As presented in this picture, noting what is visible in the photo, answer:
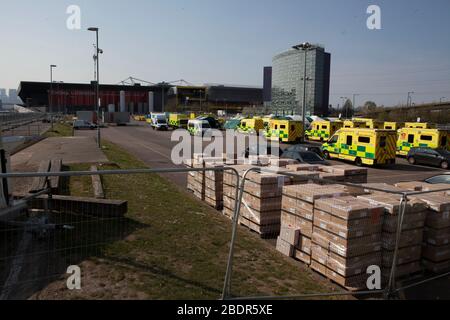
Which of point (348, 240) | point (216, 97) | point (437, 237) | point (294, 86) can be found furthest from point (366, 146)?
point (216, 97)

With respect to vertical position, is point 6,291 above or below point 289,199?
below

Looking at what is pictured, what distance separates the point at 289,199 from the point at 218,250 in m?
1.84

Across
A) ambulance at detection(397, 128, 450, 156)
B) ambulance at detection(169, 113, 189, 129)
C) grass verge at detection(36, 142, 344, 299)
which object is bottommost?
grass verge at detection(36, 142, 344, 299)

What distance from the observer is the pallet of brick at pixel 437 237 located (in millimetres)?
7164

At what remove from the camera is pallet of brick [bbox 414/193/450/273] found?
7164mm

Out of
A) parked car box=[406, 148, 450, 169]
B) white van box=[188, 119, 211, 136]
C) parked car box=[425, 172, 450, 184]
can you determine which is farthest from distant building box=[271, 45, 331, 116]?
parked car box=[425, 172, 450, 184]

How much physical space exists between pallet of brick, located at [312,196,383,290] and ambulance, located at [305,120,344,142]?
1283 inches

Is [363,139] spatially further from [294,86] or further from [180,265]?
[294,86]

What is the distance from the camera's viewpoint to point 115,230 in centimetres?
786

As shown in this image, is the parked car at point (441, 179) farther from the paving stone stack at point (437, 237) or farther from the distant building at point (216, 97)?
the distant building at point (216, 97)

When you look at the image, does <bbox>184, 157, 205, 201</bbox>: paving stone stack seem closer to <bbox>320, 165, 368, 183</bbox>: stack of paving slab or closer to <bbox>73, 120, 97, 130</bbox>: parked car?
<bbox>320, 165, 368, 183</bbox>: stack of paving slab
